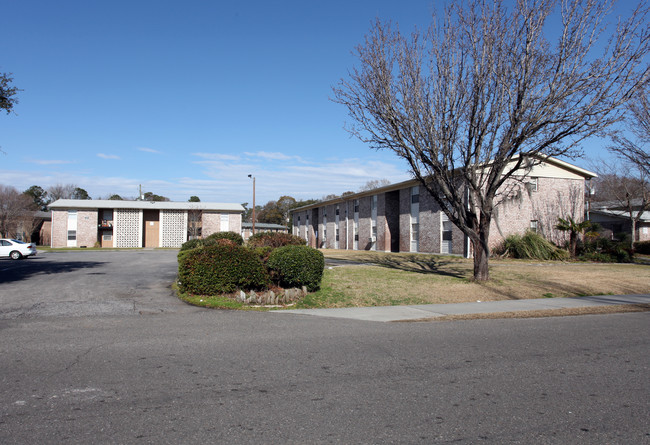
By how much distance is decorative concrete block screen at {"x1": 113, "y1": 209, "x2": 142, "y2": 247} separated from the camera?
→ 48656mm

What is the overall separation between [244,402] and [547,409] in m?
3.03

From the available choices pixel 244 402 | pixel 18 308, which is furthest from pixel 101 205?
pixel 244 402

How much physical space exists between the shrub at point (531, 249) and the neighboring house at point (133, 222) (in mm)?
31901

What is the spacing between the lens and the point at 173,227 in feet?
166

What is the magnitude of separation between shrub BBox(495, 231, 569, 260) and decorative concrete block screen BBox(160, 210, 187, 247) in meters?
35.1

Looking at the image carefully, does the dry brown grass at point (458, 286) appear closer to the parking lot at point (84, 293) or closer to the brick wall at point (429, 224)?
the parking lot at point (84, 293)

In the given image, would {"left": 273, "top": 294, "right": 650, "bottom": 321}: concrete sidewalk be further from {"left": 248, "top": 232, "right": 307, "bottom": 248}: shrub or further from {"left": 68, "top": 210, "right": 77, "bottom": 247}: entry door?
{"left": 68, "top": 210, "right": 77, "bottom": 247}: entry door

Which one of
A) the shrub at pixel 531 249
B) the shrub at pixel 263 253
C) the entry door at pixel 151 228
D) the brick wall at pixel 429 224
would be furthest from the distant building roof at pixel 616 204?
the entry door at pixel 151 228

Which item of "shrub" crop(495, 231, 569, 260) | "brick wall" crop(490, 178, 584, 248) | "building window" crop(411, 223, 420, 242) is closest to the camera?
"shrub" crop(495, 231, 569, 260)

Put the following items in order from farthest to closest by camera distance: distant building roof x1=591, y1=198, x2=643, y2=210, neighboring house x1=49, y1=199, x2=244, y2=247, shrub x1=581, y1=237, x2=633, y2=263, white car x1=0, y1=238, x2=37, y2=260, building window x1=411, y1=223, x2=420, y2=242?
neighboring house x1=49, y1=199, x2=244, y2=247, distant building roof x1=591, y1=198, x2=643, y2=210, building window x1=411, y1=223, x2=420, y2=242, white car x1=0, y1=238, x2=37, y2=260, shrub x1=581, y1=237, x2=633, y2=263

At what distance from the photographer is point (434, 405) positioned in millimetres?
4570

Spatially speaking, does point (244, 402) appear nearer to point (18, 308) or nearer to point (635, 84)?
point (18, 308)

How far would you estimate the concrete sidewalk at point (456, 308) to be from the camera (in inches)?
405

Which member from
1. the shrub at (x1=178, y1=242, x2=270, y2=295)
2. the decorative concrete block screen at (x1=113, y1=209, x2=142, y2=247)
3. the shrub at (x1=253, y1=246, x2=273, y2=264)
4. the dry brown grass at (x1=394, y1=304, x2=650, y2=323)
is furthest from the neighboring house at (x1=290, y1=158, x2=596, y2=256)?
the decorative concrete block screen at (x1=113, y1=209, x2=142, y2=247)
